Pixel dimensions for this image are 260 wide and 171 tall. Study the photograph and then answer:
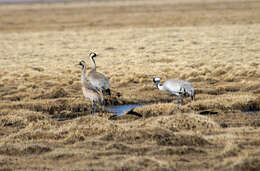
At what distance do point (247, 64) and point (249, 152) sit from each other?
50.1ft

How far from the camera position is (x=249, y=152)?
8.59 meters

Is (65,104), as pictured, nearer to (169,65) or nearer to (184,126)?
(184,126)

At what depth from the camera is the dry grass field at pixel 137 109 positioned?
873 cm

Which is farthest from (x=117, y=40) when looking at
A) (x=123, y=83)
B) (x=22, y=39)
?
(x=123, y=83)

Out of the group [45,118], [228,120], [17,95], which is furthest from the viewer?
[17,95]

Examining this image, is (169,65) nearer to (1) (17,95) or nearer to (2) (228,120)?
(1) (17,95)

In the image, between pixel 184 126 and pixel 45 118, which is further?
pixel 45 118

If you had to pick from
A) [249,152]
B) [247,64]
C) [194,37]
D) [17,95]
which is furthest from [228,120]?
[194,37]

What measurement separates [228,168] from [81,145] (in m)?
2.97

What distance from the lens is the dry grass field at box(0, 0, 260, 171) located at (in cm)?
873

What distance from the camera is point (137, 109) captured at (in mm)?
13539

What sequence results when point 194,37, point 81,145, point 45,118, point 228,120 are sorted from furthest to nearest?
point 194,37, point 45,118, point 228,120, point 81,145

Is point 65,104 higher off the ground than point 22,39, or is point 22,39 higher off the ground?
point 22,39

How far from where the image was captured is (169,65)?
24.4 metres
